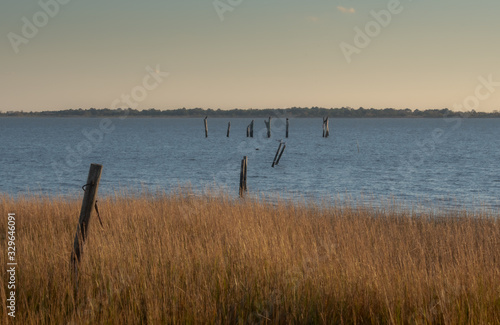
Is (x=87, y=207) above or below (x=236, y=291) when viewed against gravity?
above

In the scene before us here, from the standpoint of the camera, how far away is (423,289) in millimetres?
6059

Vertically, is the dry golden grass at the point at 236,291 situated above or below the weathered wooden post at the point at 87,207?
below

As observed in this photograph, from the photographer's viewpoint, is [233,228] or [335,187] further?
[335,187]

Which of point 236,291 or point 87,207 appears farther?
point 87,207

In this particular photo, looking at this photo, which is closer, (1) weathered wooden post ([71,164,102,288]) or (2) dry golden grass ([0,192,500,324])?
(2) dry golden grass ([0,192,500,324])

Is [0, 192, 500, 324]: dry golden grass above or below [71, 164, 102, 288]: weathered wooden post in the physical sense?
below

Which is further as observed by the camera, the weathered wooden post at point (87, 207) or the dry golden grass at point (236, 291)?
the weathered wooden post at point (87, 207)

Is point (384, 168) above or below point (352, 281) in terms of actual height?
below

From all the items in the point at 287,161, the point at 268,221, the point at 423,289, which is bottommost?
the point at 287,161

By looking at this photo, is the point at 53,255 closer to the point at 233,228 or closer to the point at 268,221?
the point at 233,228

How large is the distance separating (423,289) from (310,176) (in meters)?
32.8

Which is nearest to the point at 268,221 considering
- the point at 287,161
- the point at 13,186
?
the point at 13,186

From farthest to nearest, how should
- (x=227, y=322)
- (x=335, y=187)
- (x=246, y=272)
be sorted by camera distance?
(x=335, y=187), (x=246, y=272), (x=227, y=322)

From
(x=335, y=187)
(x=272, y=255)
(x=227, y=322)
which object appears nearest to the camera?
(x=227, y=322)
